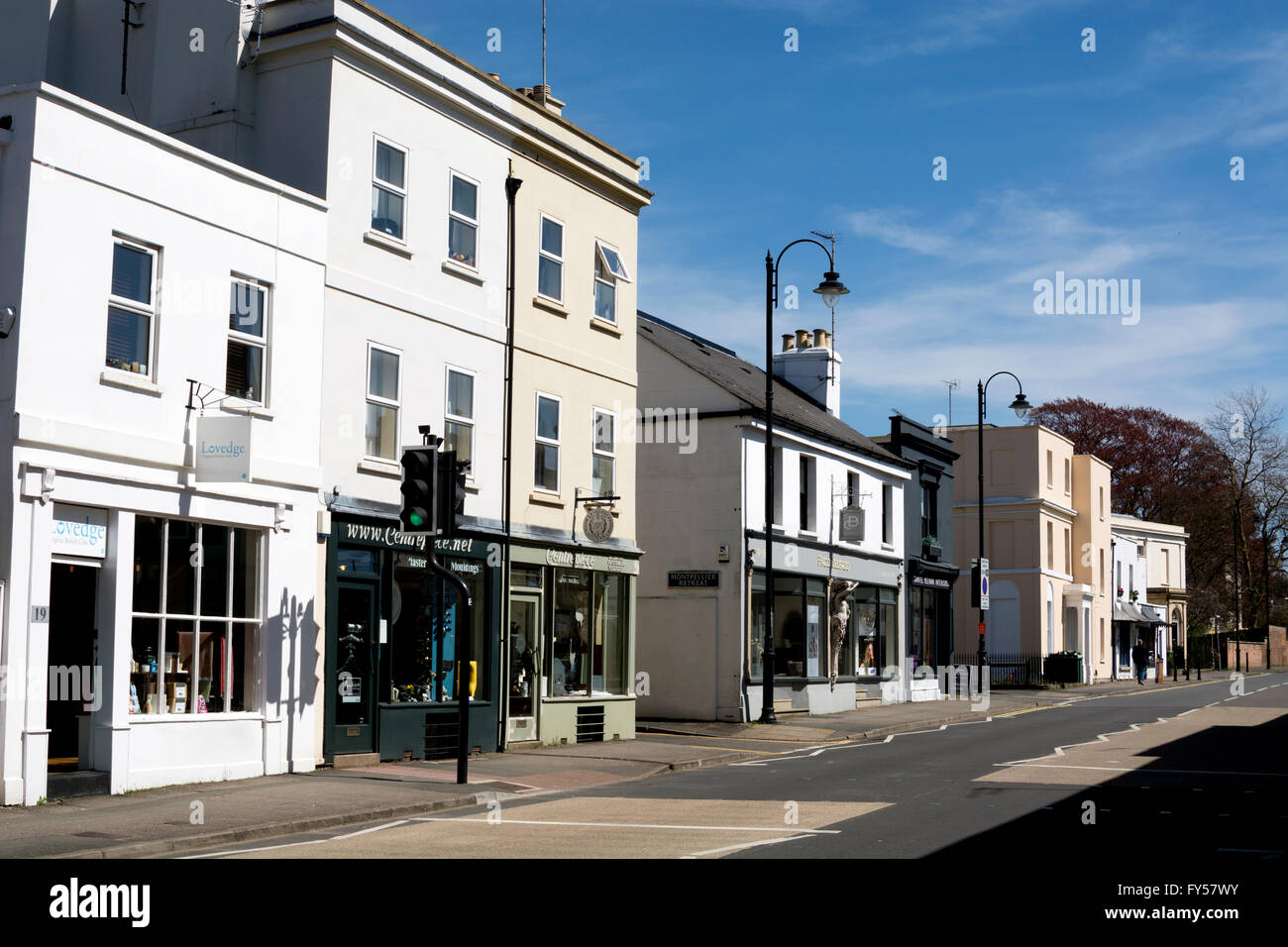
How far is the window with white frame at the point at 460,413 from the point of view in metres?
21.6

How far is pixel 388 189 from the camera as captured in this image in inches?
809

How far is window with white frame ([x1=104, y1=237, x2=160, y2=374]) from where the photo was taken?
1620cm

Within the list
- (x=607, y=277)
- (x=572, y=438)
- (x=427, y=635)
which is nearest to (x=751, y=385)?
(x=607, y=277)

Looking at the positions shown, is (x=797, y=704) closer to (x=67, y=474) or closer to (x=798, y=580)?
(x=798, y=580)

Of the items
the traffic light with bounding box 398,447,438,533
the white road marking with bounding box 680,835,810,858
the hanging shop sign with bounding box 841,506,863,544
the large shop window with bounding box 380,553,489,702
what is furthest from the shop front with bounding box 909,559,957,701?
the white road marking with bounding box 680,835,810,858

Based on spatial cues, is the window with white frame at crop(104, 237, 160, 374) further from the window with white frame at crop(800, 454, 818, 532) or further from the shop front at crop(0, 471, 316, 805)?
the window with white frame at crop(800, 454, 818, 532)

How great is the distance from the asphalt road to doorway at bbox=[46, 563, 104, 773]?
4293mm

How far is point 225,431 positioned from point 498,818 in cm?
610

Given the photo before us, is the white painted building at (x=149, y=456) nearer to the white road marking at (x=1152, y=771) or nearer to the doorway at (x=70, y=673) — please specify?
the doorway at (x=70, y=673)

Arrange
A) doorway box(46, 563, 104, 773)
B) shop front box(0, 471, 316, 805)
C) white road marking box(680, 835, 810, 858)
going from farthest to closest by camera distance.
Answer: doorway box(46, 563, 104, 773), shop front box(0, 471, 316, 805), white road marking box(680, 835, 810, 858)

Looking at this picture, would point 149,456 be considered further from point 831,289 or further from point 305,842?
point 831,289

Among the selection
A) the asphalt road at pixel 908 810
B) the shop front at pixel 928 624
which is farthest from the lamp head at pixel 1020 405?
the asphalt road at pixel 908 810

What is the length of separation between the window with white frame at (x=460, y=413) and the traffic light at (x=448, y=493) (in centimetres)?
469

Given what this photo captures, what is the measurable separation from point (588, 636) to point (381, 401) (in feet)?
23.0
